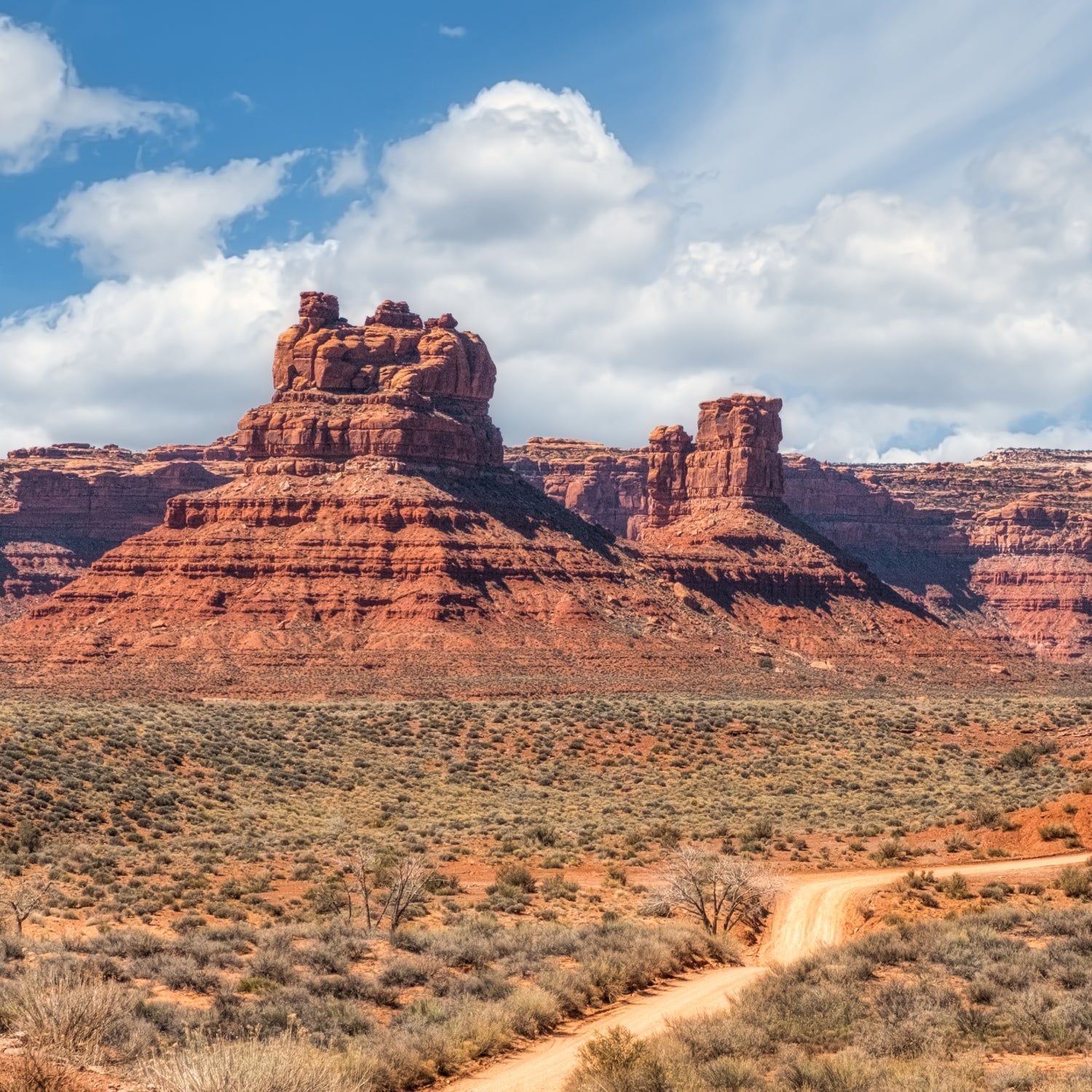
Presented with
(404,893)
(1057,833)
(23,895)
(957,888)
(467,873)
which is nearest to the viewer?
(23,895)

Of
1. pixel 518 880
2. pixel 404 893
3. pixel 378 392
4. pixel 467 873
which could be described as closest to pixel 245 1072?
pixel 404 893

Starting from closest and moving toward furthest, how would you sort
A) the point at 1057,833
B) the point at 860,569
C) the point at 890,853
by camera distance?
the point at 1057,833
the point at 890,853
the point at 860,569

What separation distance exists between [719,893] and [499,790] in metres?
21.7

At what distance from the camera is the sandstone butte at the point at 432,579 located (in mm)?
85875

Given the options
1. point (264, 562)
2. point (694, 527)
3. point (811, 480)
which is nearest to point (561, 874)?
point (264, 562)

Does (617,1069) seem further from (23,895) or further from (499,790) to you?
(499,790)

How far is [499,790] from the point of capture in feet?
162

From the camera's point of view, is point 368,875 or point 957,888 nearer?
point 957,888

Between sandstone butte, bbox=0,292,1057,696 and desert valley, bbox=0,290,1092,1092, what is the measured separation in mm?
409

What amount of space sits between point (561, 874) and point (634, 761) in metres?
22.7

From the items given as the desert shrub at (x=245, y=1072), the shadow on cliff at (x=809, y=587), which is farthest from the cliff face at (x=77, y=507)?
the desert shrub at (x=245, y=1072)

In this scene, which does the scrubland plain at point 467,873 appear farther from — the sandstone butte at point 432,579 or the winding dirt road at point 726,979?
the sandstone butte at point 432,579

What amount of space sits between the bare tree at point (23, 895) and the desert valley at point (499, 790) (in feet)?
0.55

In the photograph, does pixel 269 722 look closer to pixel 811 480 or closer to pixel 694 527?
pixel 694 527
